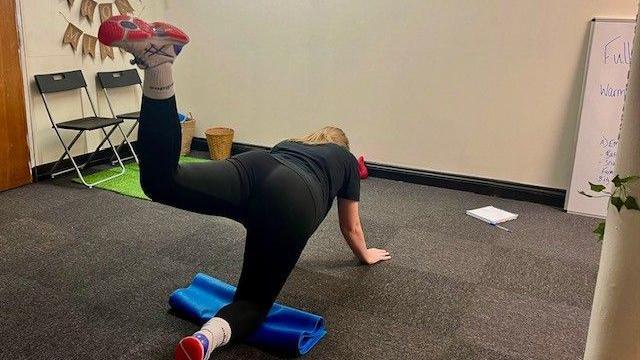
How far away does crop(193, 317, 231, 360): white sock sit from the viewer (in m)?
1.68

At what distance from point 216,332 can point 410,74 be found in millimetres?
2639

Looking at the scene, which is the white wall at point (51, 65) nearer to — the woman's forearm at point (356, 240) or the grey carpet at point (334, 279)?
the grey carpet at point (334, 279)

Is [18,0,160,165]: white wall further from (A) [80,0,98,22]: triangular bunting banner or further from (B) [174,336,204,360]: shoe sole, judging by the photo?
(B) [174,336,204,360]: shoe sole

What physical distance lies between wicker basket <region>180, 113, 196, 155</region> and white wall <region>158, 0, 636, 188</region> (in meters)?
0.23

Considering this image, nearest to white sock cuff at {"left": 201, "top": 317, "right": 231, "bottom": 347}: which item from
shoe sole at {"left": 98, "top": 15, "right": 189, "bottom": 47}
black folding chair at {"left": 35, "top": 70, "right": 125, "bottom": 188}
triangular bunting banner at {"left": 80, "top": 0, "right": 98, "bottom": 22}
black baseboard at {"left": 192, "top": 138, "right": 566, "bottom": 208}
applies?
shoe sole at {"left": 98, "top": 15, "right": 189, "bottom": 47}

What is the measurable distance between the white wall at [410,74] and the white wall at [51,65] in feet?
2.80

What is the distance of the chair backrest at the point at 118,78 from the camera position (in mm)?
4160

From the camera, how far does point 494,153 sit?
3.71 metres

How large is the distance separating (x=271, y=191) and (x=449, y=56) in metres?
2.31

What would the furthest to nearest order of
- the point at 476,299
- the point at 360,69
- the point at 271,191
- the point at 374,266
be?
the point at 360,69
the point at 374,266
the point at 476,299
the point at 271,191

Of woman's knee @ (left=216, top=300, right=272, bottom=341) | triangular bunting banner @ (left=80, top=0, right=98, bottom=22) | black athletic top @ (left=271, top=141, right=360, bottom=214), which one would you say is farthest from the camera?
triangular bunting banner @ (left=80, top=0, right=98, bottom=22)

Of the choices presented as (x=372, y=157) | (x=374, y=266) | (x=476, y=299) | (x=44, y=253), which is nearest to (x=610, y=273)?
(x=476, y=299)

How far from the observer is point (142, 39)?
1.57 m

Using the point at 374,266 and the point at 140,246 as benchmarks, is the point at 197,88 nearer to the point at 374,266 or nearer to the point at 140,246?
the point at 140,246
